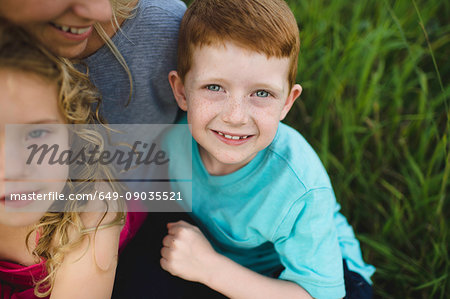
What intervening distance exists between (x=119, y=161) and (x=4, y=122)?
1.73ft

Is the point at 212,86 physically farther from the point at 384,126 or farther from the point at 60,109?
the point at 384,126

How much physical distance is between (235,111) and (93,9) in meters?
0.36

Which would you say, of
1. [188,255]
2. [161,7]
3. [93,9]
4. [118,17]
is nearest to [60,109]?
[93,9]

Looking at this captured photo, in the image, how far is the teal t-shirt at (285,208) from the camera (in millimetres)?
1041

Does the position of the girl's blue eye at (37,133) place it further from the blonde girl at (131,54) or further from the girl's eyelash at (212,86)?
the girl's eyelash at (212,86)

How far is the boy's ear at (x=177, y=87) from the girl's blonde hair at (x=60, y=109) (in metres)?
0.21

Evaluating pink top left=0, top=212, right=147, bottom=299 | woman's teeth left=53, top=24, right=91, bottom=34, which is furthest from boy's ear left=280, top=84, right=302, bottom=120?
pink top left=0, top=212, right=147, bottom=299

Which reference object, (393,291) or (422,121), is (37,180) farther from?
(422,121)

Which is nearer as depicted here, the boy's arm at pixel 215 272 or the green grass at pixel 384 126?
the boy's arm at pixel 215 272

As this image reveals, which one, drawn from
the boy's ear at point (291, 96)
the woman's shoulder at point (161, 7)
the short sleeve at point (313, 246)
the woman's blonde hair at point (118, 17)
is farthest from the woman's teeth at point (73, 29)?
the short sleeve at point (313, 246)

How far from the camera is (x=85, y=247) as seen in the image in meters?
0.95

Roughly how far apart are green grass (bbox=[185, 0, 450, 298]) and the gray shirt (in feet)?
2.47

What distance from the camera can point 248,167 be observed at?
109 cm

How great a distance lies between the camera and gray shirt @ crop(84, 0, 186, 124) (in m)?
1.04
